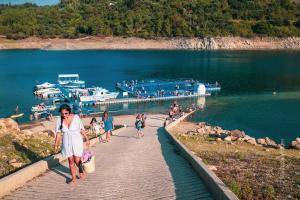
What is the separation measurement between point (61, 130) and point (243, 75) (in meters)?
91.3

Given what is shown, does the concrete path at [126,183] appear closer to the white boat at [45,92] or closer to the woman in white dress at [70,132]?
the woman in white dress at [70,132]

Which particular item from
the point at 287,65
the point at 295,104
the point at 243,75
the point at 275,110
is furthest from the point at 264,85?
the point at 287,65

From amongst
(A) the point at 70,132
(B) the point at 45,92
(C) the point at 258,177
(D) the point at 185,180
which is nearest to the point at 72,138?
(A) the point at 70,132

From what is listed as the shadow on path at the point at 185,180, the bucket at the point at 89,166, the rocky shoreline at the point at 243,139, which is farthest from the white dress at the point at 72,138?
the rocky shoreline at the point at 243,139

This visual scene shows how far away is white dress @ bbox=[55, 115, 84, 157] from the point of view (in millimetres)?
10320

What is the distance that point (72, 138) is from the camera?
10.4m

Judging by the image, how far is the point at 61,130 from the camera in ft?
34.3

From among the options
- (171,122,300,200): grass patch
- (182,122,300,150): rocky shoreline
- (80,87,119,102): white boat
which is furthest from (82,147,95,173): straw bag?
(80,87,119,102): white boat

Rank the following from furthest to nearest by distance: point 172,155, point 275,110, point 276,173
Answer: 1. point 275,110
2. point 172,155
3. point 276,173

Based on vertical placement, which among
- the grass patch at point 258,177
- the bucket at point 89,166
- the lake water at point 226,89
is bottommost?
the lake water at point 226,89

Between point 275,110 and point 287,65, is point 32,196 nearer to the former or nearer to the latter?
point 275,110

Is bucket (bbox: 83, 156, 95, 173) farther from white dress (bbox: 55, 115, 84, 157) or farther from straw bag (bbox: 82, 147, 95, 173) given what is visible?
white dress (bbox: 55, 115, 84, 157)

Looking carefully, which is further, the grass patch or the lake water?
the lake water

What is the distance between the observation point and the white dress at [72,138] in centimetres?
1032
